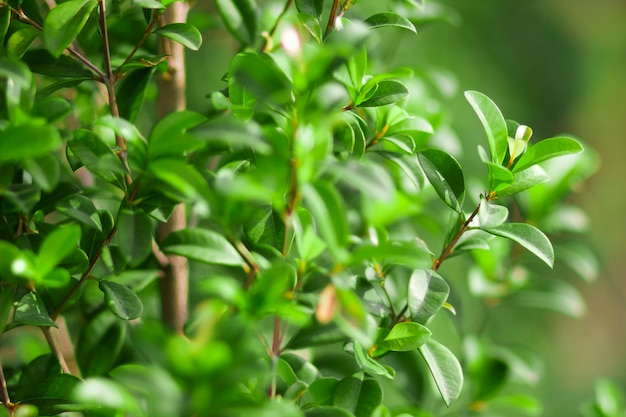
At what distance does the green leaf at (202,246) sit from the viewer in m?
0.53

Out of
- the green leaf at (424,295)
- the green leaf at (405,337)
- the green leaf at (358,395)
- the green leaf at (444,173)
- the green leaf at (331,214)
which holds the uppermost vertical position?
the green leaf at (331,214)

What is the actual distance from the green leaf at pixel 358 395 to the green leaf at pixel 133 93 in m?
0.34

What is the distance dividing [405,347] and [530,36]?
6.33 ft

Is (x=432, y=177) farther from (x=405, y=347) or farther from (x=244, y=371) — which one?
(x=244, y=371)

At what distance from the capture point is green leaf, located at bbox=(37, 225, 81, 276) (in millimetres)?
477

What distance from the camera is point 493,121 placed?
0.60 meters

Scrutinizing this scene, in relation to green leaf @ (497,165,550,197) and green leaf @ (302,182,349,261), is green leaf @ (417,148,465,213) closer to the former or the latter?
green leaf @ (497,165,550,197)

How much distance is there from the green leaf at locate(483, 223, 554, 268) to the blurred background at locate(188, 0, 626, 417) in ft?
4.27

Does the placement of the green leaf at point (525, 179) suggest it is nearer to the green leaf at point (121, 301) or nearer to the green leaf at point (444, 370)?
the green leaf at point (444, 370)

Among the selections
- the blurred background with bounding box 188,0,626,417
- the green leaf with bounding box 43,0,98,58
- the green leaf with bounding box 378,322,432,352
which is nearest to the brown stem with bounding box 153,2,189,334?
the green leaf with bounding box 43,0,98,58

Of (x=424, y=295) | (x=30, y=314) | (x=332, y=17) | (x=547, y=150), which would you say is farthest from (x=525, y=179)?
(x=30, y=314)

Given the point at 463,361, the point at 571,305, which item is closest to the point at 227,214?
the point at 463,361

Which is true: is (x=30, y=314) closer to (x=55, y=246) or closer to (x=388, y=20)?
(x=55, y=246)

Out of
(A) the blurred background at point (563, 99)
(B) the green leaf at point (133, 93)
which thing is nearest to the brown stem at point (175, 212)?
(B) the green leaf at point (133, 93)
